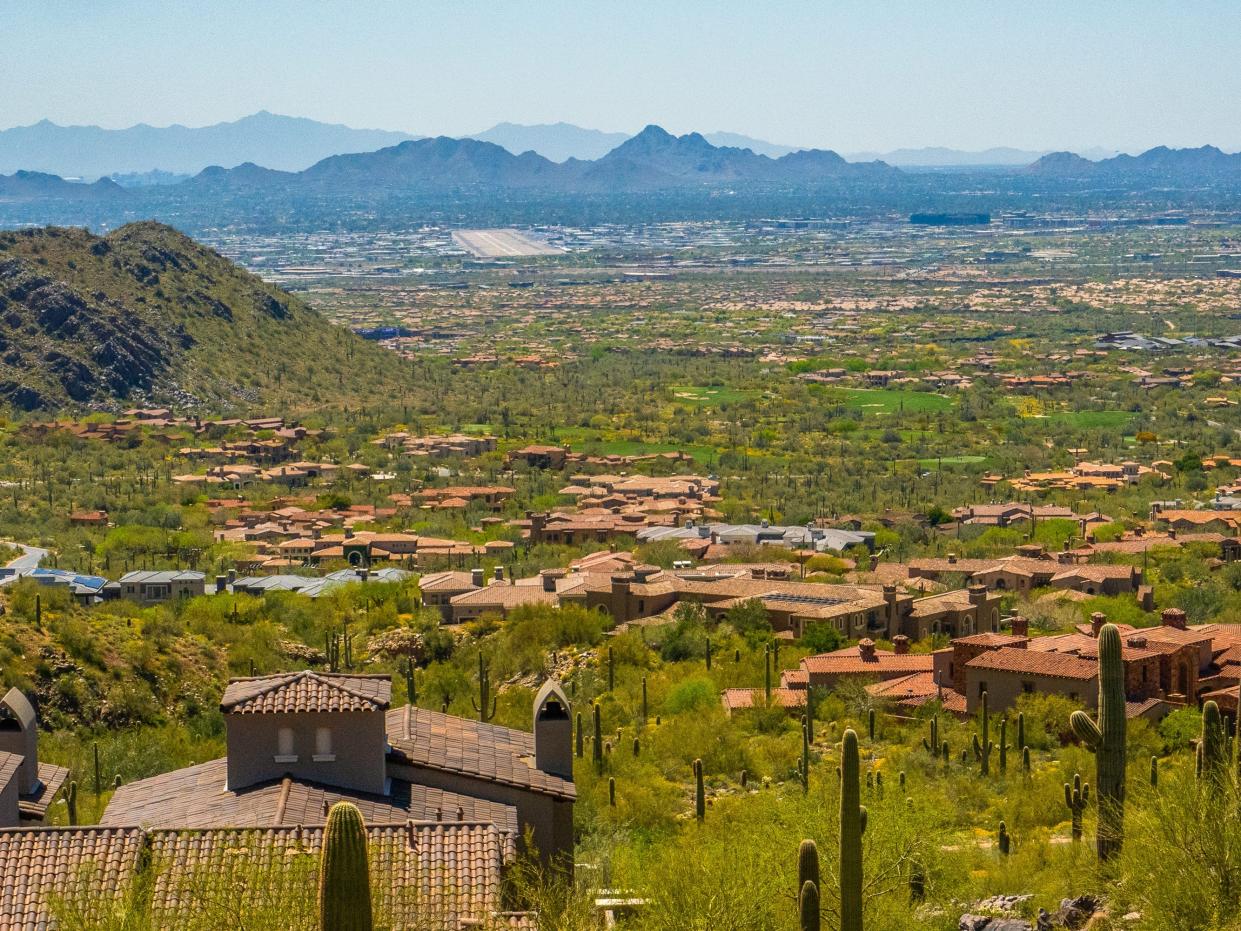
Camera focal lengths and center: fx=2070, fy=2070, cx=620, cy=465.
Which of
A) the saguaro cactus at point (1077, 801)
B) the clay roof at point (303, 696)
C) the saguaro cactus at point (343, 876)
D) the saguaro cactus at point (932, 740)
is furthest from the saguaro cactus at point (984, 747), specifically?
the saguaro cactus at point (343, 876)

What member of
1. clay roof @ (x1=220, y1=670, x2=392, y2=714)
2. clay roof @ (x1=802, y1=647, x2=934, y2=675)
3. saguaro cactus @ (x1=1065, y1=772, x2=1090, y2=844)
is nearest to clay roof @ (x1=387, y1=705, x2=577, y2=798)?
clay roof @ (x1=220, y1=670, x2=392, y2=714)

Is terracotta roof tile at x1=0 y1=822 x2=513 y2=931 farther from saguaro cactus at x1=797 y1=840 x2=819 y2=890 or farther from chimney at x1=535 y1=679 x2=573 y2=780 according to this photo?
chimney at x1=535 y1=679 x2=573 y2=780

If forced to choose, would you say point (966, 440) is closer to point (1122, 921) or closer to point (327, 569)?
point (327, 569)

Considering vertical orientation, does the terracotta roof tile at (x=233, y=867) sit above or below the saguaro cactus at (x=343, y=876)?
below

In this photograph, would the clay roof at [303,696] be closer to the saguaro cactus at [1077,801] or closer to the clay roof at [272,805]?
the clay roof at [272,805]

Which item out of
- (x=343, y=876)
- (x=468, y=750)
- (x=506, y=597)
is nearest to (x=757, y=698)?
(x=506, y=597)

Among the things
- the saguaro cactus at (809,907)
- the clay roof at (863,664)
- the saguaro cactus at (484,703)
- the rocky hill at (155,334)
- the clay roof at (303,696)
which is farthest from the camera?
the rocky hill at (155,334)

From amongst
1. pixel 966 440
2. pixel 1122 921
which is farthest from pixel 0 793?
pixel 966 440
